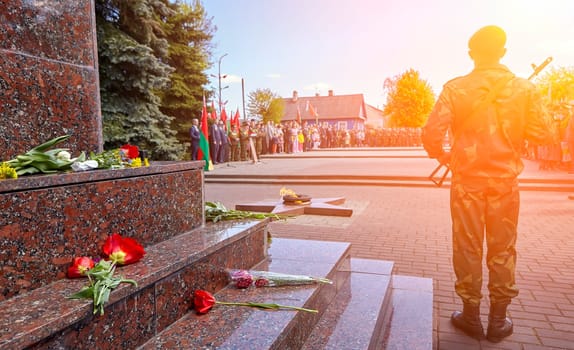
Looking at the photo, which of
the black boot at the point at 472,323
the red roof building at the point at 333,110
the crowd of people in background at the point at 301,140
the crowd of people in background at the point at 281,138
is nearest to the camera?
the black boot at the point at 472,323

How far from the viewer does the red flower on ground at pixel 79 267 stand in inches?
75.4

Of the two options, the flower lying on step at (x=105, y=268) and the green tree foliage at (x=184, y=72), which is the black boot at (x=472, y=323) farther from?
the green tree foliage at (x=184, y=72)

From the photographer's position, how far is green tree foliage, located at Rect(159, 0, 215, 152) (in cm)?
1783

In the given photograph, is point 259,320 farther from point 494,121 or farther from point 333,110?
point 333,110

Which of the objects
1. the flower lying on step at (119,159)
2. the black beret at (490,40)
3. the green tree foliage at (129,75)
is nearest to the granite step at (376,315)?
the flower lying on step at (119,159)

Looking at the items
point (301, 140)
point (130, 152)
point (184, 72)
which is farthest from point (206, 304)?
point (301, 140)

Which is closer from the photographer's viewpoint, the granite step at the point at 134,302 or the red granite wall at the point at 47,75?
the granite step at the point at 134,302

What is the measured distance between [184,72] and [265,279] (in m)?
17.6

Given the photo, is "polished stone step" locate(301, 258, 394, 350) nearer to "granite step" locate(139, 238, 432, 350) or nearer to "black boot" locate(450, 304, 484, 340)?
"granite step" locate(139, 238, 432, 350)

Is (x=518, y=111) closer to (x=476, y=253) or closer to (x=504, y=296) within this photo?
(x=476, y=253)

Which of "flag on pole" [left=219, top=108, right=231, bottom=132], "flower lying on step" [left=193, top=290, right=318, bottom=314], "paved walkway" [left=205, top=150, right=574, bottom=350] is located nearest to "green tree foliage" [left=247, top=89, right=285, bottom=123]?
"flag on pole" [left=219, top=108, right=231, bottom=132]

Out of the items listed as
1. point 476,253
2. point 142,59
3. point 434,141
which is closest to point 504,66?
point 434,141

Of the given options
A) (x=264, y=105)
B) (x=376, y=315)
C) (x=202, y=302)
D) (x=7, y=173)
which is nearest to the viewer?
(x=7, y=173)

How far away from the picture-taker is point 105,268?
6.37ft
